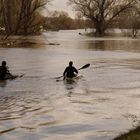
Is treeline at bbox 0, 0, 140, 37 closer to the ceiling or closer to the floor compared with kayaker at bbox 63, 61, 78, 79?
closer to the ceiling

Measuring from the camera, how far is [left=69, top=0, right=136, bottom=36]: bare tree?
321ft

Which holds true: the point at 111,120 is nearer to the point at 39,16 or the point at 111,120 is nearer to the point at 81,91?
the point at 81,91

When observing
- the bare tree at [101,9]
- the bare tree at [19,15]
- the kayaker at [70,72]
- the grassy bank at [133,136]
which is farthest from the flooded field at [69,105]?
the bare tree at [101,9]

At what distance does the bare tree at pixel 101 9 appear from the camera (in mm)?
97938

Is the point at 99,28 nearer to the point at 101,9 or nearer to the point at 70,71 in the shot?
the point at 101,9

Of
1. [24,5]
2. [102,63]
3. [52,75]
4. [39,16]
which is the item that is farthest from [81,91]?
[39,16]

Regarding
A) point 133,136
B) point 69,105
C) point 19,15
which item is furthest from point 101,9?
point 133,136

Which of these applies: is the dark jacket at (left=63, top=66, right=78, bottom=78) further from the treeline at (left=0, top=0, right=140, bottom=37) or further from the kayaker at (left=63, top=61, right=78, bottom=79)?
the treeline at (left=0, top=0, right=140, bottom=37)

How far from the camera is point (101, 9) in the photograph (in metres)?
97.5

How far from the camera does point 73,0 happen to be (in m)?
99.6

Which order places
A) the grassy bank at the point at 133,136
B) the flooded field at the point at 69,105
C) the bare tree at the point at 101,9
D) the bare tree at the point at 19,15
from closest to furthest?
the grassy bank at the point at 133,136, the flooded field at the point at 69,105, the bare tree at the point at 19,15, the bare tree at the point at 101,9

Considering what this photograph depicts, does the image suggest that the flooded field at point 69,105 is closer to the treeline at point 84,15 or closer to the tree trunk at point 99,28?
the treeline at point 84,15

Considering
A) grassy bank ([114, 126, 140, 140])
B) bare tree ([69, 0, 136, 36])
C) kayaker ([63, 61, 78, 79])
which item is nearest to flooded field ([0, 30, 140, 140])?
kayaker ([63, 61, 78, 79])

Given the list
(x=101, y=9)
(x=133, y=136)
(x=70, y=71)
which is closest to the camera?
(x=133, y=136)
